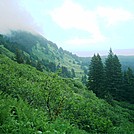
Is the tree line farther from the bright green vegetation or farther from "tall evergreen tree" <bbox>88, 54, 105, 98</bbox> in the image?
the bright green vegetation

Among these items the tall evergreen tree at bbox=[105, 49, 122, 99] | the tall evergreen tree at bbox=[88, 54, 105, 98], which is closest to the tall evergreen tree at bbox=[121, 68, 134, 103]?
the tall evergreen tree at bbox=[105, 49, 122, 99]

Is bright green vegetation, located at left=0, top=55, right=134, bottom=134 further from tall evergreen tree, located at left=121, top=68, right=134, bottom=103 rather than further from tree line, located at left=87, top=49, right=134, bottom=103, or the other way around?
tall evergreen tree, located at left=121, top=68, right=134, bottom=103

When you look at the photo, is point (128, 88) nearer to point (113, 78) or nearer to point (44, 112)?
point (113, 78)

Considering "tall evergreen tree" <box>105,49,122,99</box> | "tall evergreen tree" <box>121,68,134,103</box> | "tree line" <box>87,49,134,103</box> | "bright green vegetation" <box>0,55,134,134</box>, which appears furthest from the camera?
"tall evergreen tree" <box>105,49,122,99</box>

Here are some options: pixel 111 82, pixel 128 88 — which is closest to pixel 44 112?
pixel 111 82

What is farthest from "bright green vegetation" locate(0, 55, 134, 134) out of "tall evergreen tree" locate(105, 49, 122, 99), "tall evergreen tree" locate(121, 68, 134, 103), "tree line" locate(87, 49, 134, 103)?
"tall evergreen tree" locate(121, 68, 134, 103)

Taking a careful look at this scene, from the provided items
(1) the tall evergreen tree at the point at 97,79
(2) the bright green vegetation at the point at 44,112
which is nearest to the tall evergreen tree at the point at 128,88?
(1) the tall evergreen tree at the point at 97,79

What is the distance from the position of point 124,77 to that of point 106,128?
2123 inches

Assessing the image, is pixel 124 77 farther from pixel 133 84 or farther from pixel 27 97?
pixel 27 97

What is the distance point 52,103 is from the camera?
14680mm

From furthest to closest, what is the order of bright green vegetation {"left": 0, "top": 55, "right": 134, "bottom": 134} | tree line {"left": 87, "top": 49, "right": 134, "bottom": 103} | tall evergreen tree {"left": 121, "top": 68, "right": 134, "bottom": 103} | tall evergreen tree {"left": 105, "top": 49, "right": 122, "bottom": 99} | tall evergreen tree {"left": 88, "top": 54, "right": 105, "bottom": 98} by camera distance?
tall evergreen tree {"left": 105, "top": 49, "right": 122, "bottom": 99}, tall evergreen tree {"left": 121, "top": 68, "right": 134, "bottom": 103}, tree line {"left": 87, "top": 49, "right": 134, "bottom": 103}, tall evergreen tree {"left": 88, "top": 54, "right": 105, "bottom": 98}, bright green vegetation {"left": 0, "top": 55, "right": 134, "bottom": 134}

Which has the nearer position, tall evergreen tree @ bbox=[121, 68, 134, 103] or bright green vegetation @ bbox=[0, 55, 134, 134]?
bright green vegetation @ bbox=[0, 55, 134, 134]

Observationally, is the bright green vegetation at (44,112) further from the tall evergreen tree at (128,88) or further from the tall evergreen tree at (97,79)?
the tall evergreen tree at (128,88)

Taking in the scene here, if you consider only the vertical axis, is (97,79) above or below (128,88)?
above
